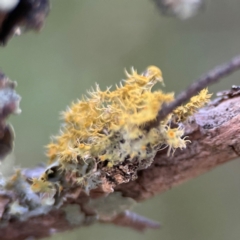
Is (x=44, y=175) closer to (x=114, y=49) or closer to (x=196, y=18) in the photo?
(x=114, y=49)

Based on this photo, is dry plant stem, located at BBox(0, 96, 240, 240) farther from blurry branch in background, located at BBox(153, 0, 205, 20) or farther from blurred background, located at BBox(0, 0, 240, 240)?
blurred background, located at BBox(0, 0, 240, 240)

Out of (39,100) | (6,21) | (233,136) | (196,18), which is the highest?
(196,18)

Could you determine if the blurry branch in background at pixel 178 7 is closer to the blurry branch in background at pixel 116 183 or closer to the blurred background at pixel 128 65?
the blurry branch in background at pixel 116 183

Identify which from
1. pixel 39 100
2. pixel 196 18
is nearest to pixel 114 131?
pixel 39 100

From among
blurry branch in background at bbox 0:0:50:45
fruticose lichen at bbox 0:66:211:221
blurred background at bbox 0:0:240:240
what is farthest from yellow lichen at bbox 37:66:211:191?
blurred background at bbox 0:0:240:240

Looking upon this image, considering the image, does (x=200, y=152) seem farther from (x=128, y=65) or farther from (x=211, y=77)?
(x=128, y=65)

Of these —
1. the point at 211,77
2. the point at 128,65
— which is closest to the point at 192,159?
the point at 211,77

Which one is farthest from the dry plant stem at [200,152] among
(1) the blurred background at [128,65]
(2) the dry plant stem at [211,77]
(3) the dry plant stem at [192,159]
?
(1) the blurred background at [128,65]
